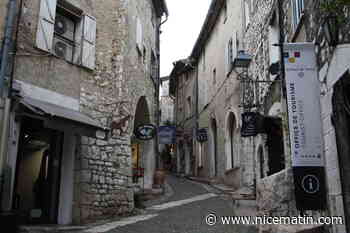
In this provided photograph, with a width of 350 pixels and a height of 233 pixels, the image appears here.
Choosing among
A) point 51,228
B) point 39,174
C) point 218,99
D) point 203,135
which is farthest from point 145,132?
point 203,135

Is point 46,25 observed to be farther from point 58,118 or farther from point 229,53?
point 229,53

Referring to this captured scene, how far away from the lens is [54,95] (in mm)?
7418

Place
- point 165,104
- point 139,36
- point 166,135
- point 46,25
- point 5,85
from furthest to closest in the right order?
point 165,104 → point 166,135 → point 139,36 → point 46,25 → point 5,85

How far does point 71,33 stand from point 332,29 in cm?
587

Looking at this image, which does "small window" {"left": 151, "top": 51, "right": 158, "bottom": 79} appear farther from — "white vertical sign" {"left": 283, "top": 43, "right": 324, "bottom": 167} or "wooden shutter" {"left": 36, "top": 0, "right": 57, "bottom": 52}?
"white vertical sign" {"left": 283, "top": 43, "right": 324, "bottom": 167}

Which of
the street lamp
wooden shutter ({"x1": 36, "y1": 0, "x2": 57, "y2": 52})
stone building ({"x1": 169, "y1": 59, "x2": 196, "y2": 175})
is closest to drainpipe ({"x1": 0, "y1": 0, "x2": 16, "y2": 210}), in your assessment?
wooden shutter ({"x1": 36, "y1": 0, "x2": 57, "y2": 52})

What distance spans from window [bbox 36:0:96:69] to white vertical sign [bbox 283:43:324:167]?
4636mm

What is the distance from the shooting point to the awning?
6.30m

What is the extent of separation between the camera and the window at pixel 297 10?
6.54 m

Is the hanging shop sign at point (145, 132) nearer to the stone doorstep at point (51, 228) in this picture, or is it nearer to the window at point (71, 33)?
the window at point (71, 33)

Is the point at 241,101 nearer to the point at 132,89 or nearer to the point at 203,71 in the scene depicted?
the point at 132,89

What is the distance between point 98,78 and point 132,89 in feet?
5.27

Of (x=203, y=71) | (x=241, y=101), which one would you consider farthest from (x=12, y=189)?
(x=203, y=71)

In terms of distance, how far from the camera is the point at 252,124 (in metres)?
9.11
